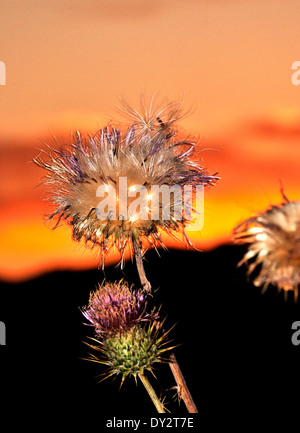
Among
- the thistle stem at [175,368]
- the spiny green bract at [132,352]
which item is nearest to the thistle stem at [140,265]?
the thistle stem at [175,368]

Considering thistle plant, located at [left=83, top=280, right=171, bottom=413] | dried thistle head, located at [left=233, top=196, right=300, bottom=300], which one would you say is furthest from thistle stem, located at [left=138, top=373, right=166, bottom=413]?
dried thistle head, located at [left=233, top=196, right=300, bottom=300]

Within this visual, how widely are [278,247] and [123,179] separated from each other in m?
3.09

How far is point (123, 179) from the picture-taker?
9.47 meters

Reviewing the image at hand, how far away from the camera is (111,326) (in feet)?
30.9

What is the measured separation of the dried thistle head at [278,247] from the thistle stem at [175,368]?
2756mm

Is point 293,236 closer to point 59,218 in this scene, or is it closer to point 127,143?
point 127,143

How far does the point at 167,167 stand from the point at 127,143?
0.72m

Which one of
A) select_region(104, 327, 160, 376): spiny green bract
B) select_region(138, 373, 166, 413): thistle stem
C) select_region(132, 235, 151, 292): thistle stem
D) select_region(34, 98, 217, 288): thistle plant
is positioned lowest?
select_region(138, 373, 166, 413): thistle stem

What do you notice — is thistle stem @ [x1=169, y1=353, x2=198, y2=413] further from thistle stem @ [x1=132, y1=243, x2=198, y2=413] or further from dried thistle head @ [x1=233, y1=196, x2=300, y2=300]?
dried thistle head @ [x1=233, y1=196, x2=300, y2=300]

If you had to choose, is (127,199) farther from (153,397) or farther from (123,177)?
(153,397)

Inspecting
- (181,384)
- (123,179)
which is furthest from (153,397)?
(123,179)

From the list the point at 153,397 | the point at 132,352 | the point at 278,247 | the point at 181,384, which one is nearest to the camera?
the point at 278,247

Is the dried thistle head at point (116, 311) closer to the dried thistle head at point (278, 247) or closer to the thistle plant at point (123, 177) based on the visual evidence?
the thistle plant at point (123, 177)

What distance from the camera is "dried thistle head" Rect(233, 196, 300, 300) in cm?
703
